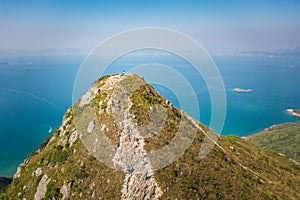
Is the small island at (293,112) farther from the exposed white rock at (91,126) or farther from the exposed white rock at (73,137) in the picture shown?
the exposed white rock at (73,137)

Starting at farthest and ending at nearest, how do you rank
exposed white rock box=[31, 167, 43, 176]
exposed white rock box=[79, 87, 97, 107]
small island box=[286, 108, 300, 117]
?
small island box=[286, 108, 300, 117]
exposed white rock box=[79, 87, 97, 107]
exposed white rock box=[31, 167, 43, 176]

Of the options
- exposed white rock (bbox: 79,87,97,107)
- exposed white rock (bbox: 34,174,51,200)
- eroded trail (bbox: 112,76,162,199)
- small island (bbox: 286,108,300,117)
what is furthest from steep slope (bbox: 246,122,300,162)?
exposed white rock (bbox: 34,174,51,200)

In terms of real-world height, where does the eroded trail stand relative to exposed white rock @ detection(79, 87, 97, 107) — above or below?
below

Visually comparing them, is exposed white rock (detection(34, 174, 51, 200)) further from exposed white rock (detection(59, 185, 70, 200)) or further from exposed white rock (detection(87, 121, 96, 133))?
exposed white rock (detection(87, 121, 96, 133))

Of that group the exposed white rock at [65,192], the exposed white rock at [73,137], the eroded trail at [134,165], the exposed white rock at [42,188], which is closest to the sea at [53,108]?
the exposed white rock at [73,137]

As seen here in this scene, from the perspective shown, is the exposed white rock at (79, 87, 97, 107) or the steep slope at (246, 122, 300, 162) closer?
the exposed white rock at (79, 87, 97, 107)

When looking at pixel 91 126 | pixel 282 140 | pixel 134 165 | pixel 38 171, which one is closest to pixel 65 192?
pixel 38 171
